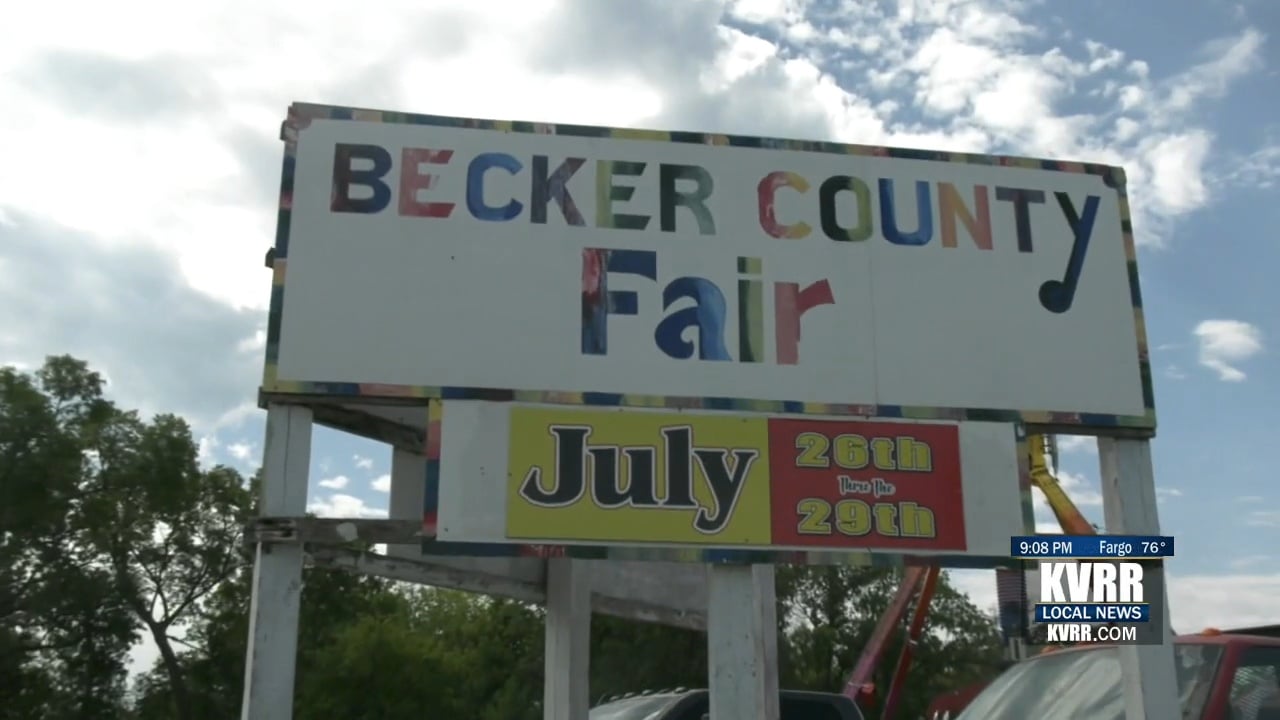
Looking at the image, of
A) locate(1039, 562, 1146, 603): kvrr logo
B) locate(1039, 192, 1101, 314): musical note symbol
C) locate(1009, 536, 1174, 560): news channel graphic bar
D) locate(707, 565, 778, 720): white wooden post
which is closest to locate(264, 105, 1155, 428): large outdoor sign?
locate(1039, 192, 1101, 314): musical note symbol

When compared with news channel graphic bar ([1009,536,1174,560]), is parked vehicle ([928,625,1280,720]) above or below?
below

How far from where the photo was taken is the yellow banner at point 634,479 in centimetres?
736

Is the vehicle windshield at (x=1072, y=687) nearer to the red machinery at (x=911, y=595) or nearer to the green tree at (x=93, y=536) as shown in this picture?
the red machinery at (x=911, y=595)

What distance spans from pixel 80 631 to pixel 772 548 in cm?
3284

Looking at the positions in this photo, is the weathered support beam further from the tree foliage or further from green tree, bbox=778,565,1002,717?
green tree, bbox=778,565,1002,717

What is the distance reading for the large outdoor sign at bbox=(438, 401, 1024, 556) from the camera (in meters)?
7.35

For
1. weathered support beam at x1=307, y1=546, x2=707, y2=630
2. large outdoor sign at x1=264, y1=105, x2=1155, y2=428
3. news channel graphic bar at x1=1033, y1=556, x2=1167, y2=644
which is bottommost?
news channel graphic bar at x1=1033, y1=556, x2=1167, y2=644

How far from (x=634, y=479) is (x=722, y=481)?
536 mm

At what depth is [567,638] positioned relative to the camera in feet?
30.8

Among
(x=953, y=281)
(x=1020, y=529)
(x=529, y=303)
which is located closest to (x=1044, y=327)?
(x=953, y=281)

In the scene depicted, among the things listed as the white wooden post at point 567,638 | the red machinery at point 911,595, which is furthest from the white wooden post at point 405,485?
the red machinery at point 911,595

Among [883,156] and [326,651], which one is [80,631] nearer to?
[326,651]

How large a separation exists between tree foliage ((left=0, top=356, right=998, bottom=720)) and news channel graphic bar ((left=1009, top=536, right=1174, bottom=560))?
28.7 meters

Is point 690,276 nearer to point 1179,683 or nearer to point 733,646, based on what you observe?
point 733,646
